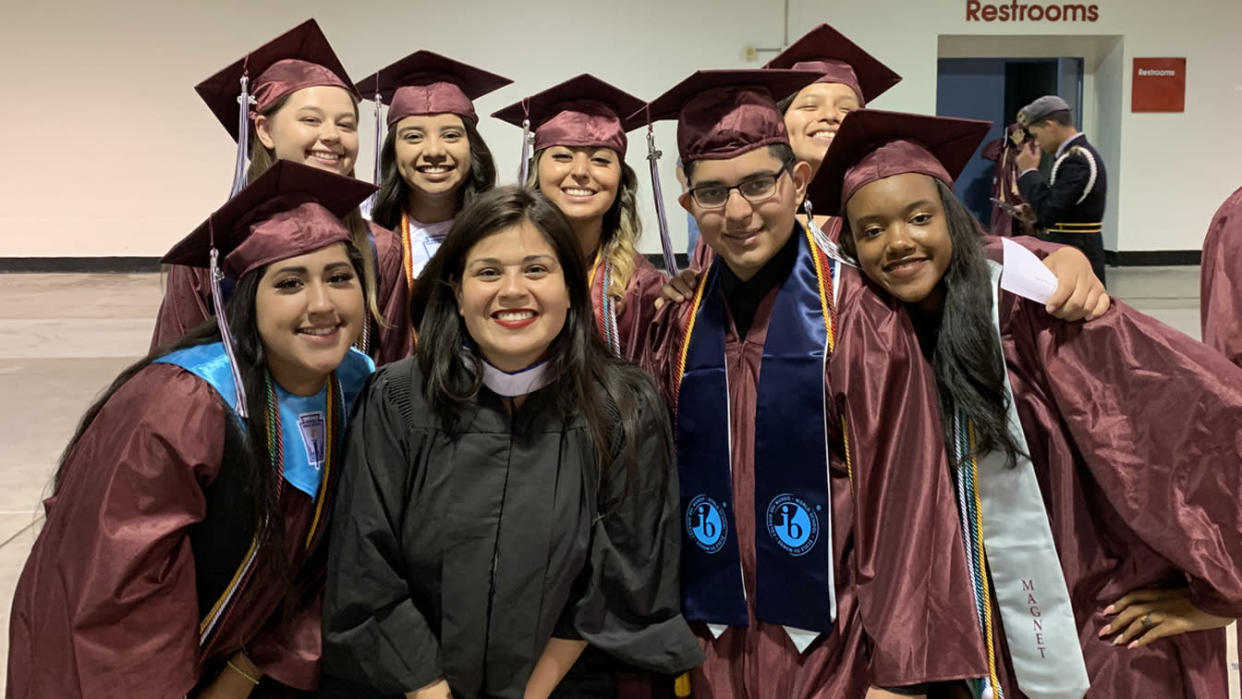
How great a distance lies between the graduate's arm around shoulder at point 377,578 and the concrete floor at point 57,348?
1814 millimetres

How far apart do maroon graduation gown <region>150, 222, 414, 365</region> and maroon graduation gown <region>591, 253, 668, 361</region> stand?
52 centimetres

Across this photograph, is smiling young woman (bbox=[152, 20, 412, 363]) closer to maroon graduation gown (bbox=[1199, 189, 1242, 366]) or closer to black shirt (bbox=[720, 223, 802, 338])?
black shirt (bbox=[720, 223, 802, 338])

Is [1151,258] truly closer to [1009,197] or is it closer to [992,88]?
[992,88]

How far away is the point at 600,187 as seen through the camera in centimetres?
302

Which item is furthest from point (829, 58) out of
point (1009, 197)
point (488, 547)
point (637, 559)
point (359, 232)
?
point (1009, 197)

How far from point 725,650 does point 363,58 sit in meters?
11.4

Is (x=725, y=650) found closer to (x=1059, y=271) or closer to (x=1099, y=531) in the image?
(x=1099, y=531)

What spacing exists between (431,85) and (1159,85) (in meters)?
12.3

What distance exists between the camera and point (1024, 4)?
13102 mm

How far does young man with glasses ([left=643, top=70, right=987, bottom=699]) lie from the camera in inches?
79.7

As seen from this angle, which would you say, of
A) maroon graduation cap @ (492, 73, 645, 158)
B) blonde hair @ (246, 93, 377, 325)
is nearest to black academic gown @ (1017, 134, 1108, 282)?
maroon graduation cap @ (492, 73, 645, 158)

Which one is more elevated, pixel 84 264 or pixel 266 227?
pixel 266 227

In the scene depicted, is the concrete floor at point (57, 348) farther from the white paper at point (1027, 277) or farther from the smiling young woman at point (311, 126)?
the white paper at point (1027, 277)

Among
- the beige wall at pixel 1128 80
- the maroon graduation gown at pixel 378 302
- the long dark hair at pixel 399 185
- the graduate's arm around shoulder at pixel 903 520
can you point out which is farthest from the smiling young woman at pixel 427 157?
the beige wall at pixel 1128 80
